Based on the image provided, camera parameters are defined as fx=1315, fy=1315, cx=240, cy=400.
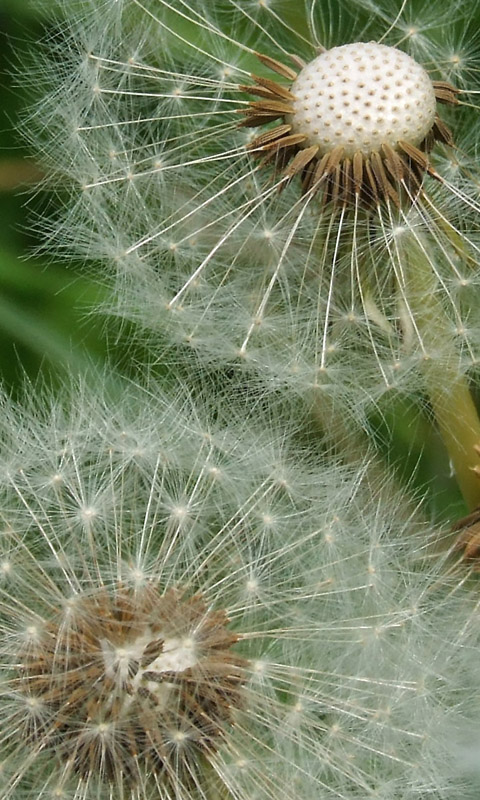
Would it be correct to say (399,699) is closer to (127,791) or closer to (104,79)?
(127,791)

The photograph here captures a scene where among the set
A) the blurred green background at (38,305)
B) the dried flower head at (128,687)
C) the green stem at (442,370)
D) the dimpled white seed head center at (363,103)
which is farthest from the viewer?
the blurred green background at (38,305)

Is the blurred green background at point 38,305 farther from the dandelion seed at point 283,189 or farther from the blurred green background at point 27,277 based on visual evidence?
the dandelion seed at point 283,189

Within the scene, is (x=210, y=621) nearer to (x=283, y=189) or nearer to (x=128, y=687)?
(x=128, y=687)

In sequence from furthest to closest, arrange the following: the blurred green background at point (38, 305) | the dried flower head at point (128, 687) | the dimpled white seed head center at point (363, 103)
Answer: the blurred green background at point (38, 305) < the dimpled white seed head center at point (363, 103) < the dried flower head at point (128, 687)

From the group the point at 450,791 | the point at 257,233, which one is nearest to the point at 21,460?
the point at 257,233

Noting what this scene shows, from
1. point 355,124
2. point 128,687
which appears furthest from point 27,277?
point 128,687

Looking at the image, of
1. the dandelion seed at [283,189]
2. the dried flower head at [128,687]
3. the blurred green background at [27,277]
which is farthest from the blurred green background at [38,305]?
the dried flower head at [128,687]
